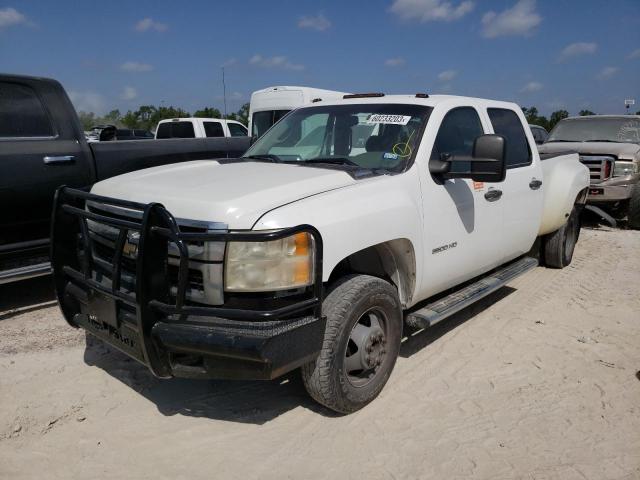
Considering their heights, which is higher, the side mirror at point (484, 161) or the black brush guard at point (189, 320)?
the side mirror at point (484, 161)

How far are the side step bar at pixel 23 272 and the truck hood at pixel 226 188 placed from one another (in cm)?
138

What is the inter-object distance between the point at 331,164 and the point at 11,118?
2987 millimetres

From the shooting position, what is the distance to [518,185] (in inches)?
184

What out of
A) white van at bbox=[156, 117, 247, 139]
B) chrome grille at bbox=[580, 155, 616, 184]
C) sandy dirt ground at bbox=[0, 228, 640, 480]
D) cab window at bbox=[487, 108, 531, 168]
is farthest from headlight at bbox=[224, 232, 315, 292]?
white van at bbox=[156, 117, 247, 139]

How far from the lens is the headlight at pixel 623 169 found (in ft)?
29.6

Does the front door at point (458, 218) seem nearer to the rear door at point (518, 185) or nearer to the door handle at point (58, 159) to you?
the rear door at point (518, 185)

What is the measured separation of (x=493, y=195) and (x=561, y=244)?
2.54 metres

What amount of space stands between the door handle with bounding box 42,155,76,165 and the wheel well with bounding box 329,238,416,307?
294cm

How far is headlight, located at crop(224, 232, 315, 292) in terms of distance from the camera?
103 inches

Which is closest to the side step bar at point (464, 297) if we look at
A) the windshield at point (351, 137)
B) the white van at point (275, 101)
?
the windshield at point (351, 137)

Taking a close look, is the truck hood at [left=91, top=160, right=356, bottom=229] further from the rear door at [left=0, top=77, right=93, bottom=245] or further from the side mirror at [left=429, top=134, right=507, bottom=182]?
the rear door at [left=0, top=77, right=93, bottom=245]

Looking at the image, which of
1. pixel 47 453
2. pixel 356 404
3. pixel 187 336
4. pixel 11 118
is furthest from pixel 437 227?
pixel 11 118

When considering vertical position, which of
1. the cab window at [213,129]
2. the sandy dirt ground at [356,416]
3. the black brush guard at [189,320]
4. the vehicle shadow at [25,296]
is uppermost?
the cab window at [213,129]

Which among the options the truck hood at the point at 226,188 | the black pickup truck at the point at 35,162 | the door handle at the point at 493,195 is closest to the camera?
the truck hood at the point at 226,188
